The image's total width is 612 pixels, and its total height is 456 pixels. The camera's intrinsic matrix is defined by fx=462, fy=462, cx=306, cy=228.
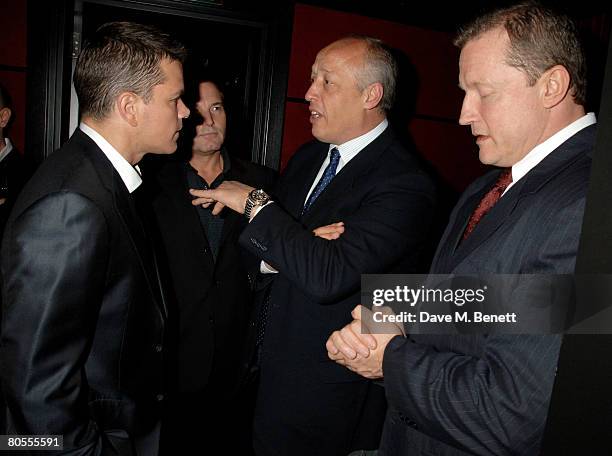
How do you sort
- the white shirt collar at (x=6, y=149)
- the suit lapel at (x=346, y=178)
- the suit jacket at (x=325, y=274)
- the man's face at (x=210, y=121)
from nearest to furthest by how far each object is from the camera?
the suit jacket at (x=325, y=274) < the suit lapel at (x=346, y=178) < the man's face at (x=210, y=121) < the white shirt collar at (x=6, y=149)

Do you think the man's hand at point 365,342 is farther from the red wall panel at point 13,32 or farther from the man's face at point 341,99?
the red wall panel at point 13,32

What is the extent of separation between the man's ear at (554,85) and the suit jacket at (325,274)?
769 mm

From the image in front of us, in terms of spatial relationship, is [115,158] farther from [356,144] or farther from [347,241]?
[356,144]

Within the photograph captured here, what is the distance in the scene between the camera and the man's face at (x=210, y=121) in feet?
9.05

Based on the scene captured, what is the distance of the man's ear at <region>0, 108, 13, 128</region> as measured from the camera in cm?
295

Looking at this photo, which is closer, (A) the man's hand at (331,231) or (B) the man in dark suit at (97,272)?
(B) the man in dark suit at (97,272)

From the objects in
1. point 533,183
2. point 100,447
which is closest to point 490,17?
point 533,183

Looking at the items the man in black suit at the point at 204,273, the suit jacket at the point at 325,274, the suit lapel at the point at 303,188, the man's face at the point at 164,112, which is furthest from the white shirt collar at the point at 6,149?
the suit jacket at the point at 325,274

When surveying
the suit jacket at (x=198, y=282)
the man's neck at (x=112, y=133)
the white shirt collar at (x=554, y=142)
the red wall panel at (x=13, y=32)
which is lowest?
the suit jacket at (x=198, y=282)

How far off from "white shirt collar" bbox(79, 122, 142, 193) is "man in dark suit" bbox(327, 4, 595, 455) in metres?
0.88

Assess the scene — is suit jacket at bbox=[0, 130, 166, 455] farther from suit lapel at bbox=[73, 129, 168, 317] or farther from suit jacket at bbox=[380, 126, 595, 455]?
suit jacket at bbox=[380, 126, 595, 455]

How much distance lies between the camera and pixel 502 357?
0.97m

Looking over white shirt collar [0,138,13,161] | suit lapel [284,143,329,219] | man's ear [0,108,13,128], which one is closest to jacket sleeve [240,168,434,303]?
suit lapel [284,143,329,219]

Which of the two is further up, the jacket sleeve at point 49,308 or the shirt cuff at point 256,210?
the shirt cuff at point 256,210
